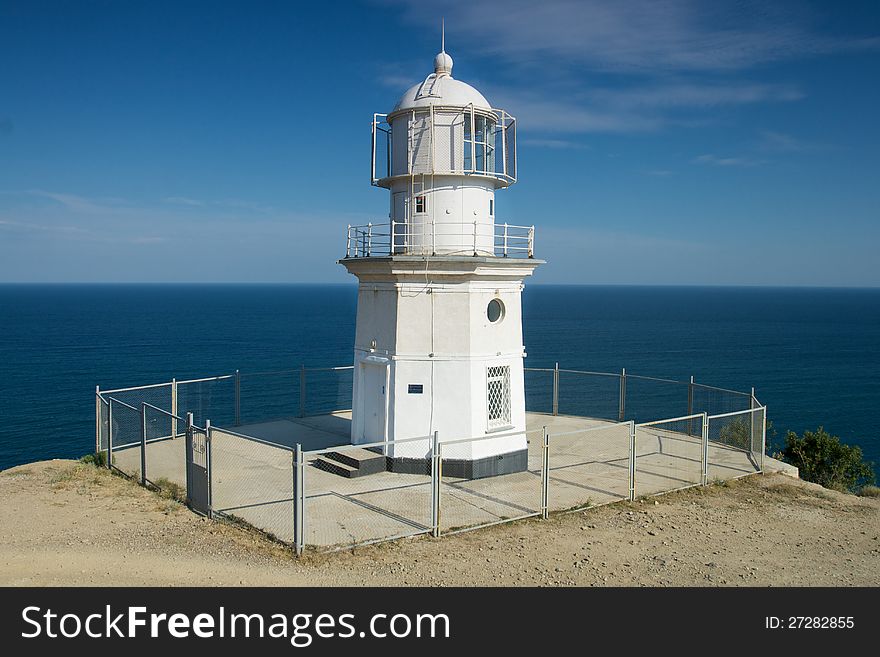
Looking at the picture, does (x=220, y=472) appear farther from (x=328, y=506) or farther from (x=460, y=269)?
(x=460, y=269)

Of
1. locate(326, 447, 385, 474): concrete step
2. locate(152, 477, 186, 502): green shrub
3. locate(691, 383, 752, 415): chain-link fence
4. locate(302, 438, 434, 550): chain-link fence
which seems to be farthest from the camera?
→ locate(691, 383, 752, 415): chain-link fence

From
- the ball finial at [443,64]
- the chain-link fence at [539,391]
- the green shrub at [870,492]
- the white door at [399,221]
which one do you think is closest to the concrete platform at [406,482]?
the green shrub at [870,492]

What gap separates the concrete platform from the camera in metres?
13.1

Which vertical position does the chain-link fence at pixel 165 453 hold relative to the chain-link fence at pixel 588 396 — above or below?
above

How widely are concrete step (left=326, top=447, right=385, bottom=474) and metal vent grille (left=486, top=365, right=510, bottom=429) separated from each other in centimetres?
269

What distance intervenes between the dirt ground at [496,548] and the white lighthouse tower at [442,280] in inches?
152

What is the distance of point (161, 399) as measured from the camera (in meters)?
22.0

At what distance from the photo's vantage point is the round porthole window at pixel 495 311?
16969mm

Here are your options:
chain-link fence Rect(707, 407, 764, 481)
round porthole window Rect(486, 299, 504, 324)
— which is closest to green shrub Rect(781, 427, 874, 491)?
chain-link fence Rect(707, 407, 764, 481)

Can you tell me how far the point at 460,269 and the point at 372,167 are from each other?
3.26 metres

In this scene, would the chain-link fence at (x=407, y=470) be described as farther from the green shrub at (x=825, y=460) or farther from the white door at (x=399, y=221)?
the white door at (x=399, y=221)

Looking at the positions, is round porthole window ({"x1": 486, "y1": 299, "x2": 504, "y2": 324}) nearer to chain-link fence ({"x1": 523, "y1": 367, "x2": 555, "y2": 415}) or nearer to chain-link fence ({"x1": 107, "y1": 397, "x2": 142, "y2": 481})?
chain-link fence ({"x1": 107, "y1": 397, "x2": 142, "y2": 481})

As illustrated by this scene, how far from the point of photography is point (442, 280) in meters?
16.3


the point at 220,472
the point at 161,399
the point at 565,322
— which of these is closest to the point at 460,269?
the point at 220,472
